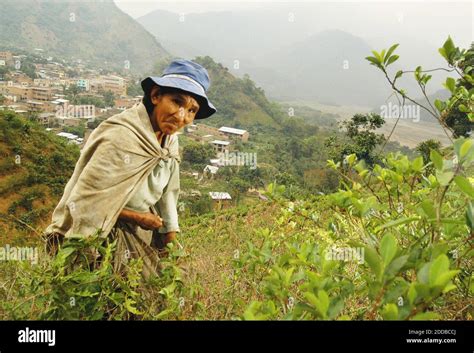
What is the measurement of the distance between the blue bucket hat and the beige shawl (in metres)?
0.14

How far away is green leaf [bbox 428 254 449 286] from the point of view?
50 cm

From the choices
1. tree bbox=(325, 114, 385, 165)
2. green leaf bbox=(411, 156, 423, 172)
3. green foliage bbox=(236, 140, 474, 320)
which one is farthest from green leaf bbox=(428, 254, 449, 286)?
tree bbox=(325, 114, 385, 165)

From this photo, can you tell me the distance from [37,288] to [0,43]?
3408 cm

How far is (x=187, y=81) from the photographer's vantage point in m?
1.40

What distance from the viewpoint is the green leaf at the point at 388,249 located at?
0.53 m

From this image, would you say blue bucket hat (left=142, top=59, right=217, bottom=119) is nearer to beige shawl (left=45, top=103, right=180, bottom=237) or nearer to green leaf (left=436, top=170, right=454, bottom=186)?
beige shawl (left=45, top=103, right=180, bottom=237)

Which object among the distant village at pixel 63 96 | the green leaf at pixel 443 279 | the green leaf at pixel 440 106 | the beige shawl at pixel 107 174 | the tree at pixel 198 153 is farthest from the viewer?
the distant village at pixel 63 96

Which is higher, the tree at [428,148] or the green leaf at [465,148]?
the green leaf at [465,148]

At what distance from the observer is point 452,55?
94 cm

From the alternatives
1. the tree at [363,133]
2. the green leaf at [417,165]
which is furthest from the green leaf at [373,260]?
the tree at [363,133]

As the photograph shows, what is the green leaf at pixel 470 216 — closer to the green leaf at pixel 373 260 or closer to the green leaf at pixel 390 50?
the green leaf at pixel 373 260

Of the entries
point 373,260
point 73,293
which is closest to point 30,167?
point 73,293

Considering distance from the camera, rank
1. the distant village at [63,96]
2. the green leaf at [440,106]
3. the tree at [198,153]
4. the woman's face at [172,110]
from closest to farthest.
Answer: the green leaf at [440,106]
the woman's face at [172,110]
the tree at [198,153]
the distant village at [63,96]

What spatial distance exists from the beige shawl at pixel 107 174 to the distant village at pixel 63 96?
33.9 feet
